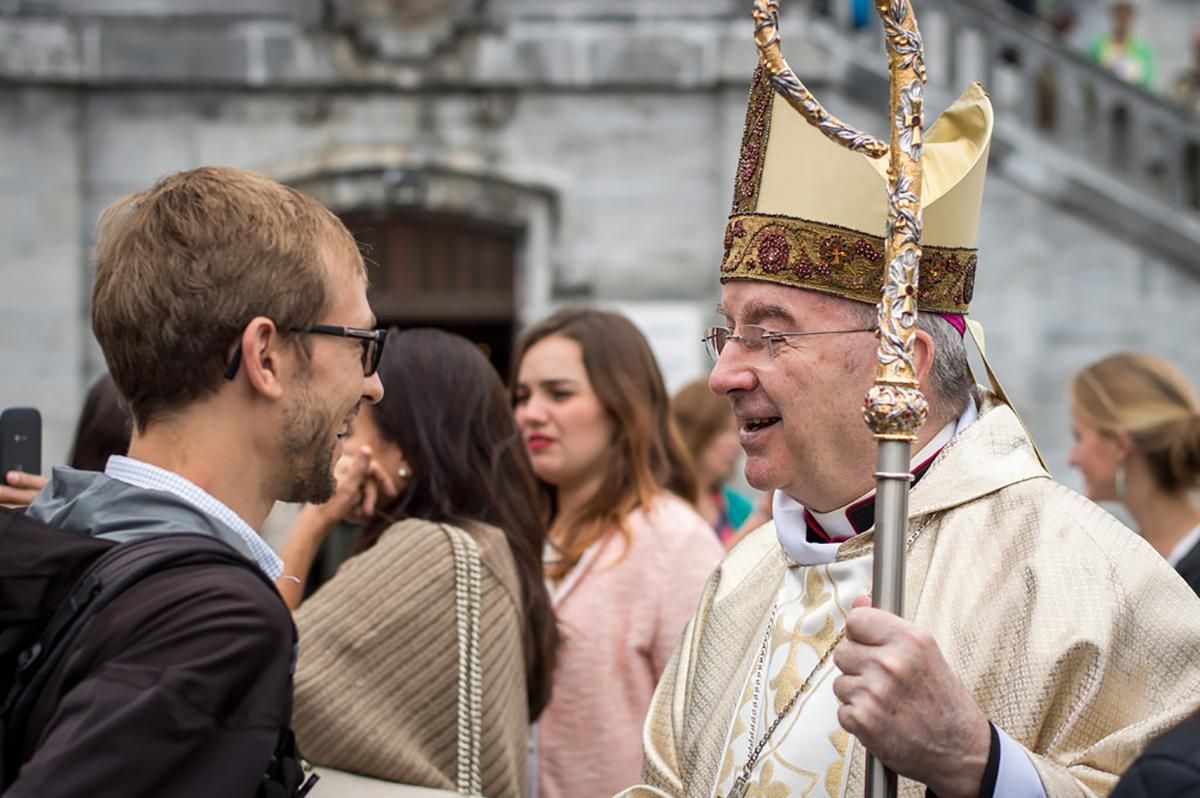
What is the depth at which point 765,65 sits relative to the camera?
231 centimetres

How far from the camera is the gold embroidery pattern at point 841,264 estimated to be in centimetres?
271

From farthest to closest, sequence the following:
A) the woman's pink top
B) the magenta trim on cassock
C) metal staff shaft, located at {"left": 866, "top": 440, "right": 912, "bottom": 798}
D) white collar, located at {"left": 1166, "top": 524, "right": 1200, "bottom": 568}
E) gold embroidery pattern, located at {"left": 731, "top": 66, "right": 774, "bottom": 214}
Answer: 1. white collar, located at {"left": 1166, "top": 524, "right": 1200, "bottom": 568}
2. the woman's pink top
3. gold embroidery pattern, located at {"left": 731, "top": 66, "right": 774, "bottom": 214}
4. the magenta trim on cassock
5. metal staff shaft, located at {"left": 866, "top": 440, "right": 912, "bottom": 798}

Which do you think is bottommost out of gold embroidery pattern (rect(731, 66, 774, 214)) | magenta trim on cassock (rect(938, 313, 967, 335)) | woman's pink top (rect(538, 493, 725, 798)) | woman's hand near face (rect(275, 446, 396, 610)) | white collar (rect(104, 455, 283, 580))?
woman's pink top (rect(538, 493, 725, 798))

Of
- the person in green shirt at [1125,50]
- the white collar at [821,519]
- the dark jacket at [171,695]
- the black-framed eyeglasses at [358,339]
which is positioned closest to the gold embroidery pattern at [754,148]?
the white collar at [821,519]

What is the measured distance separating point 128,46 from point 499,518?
779cm

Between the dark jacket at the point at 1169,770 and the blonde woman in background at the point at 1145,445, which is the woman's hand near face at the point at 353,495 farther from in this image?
the blonde woman in background at the point at 1145,445

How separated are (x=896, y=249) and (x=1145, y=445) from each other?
2.95m

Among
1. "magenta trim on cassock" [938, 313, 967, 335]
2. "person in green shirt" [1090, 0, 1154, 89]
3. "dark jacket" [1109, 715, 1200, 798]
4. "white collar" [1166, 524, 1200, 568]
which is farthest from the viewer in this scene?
"person in green shirt" [1090, 0, 1154, 89]

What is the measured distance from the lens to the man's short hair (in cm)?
218

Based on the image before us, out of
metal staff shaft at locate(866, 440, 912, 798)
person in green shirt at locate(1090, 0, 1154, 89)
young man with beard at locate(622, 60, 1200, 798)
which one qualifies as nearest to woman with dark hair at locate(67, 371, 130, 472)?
young man with beard at locate(622, 60, 1200, 798)

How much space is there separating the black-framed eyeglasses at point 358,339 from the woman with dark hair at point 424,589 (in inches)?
37.9

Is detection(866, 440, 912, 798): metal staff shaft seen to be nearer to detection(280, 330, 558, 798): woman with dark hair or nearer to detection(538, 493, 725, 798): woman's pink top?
detection(280, 330, 558, 798): woman with dark hair

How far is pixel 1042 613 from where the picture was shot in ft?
7.89

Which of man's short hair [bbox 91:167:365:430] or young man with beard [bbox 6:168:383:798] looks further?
man's short hair [bbox 91:167:365:430]
